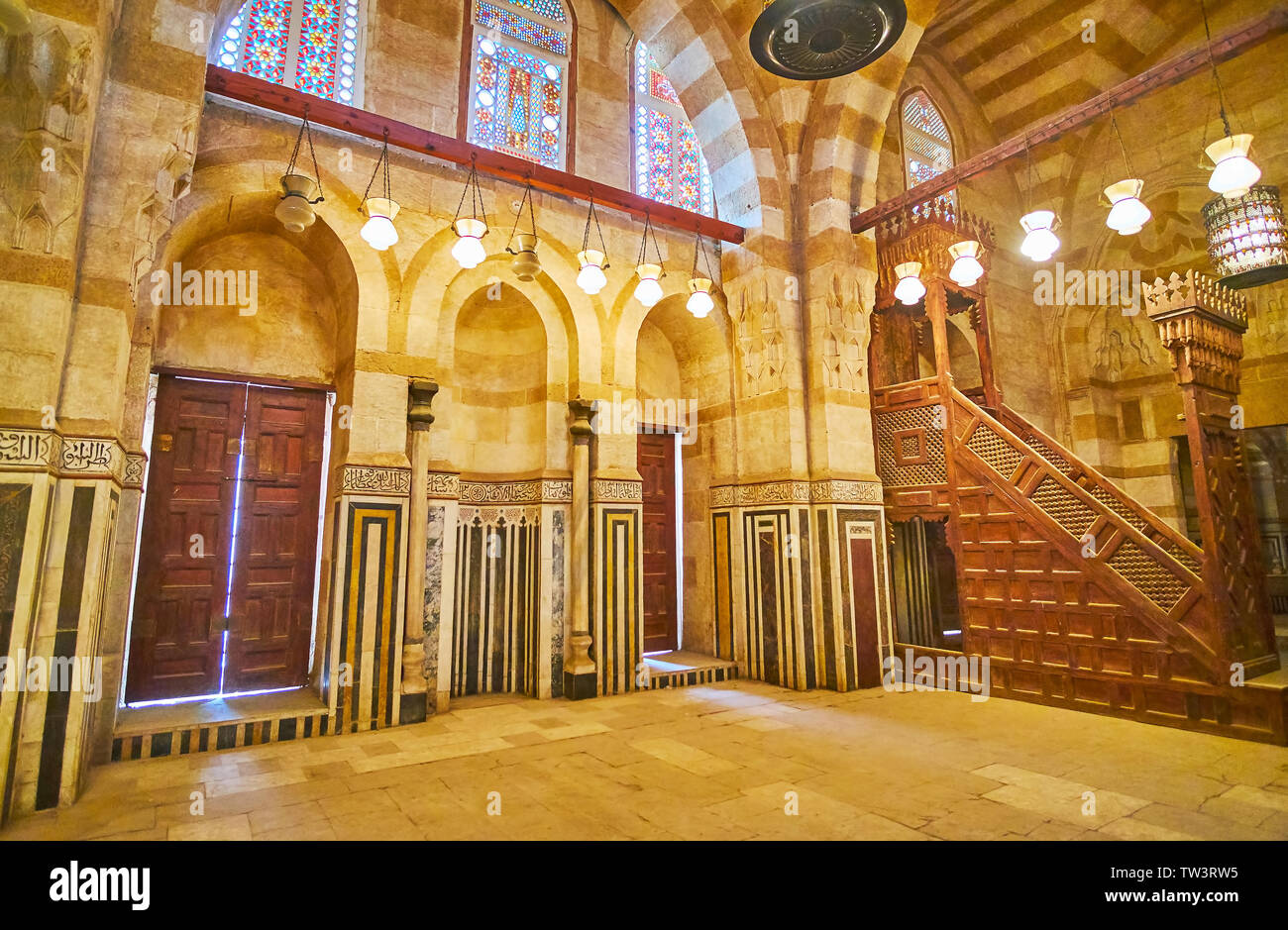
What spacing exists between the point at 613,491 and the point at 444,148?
12.0 feet

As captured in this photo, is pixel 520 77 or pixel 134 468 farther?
A: pixel 520 77

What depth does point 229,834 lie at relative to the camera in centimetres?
333

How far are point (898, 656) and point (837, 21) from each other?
20.0 ft

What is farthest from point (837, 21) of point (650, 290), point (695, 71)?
point (695, 71)

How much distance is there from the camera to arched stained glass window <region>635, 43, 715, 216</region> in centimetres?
851

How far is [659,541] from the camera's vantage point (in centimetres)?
858

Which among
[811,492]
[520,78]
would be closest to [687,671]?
[811,492]

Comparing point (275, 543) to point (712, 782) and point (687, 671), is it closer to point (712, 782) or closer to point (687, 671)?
point (687, 671)

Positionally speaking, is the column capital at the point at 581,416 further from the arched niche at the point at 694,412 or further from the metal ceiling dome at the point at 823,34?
the metal ceiling dome at the point at 823,34

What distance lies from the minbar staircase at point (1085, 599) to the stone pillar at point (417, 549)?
213 inches

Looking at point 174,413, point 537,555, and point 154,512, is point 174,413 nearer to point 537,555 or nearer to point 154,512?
point 154,512

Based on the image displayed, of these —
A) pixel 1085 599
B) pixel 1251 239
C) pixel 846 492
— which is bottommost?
pixel 1085 599
